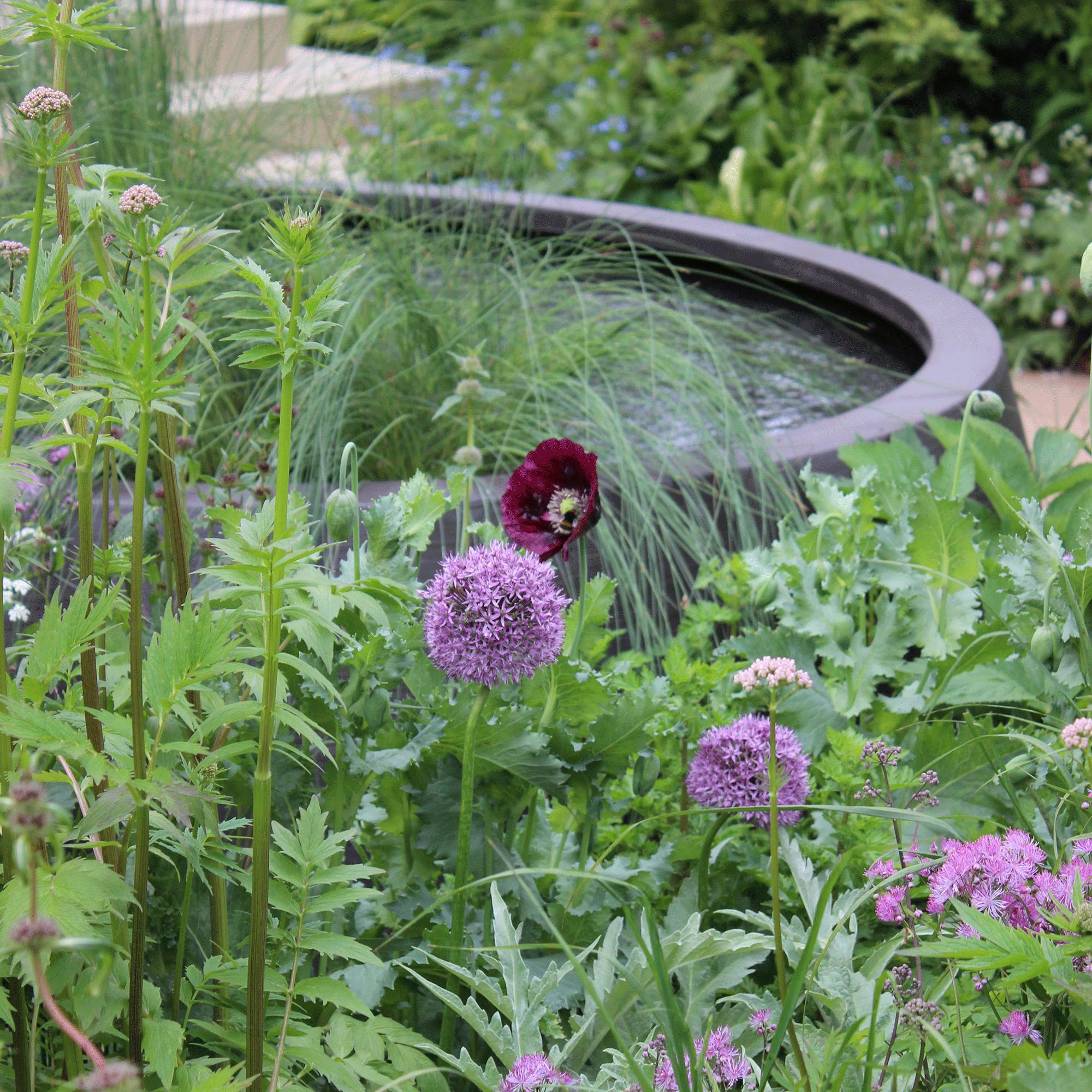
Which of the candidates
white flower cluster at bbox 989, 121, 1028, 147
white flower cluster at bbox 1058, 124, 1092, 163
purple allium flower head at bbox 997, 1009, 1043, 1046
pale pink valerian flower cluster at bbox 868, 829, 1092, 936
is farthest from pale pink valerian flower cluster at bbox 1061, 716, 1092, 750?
white flower cluster at bbox 1058, 124, 1092, 163

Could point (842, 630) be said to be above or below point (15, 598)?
above

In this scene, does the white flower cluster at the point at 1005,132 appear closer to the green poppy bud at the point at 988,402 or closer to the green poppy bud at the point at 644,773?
the green poppy bud at the point at 988,402

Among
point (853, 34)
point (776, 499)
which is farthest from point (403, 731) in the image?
point (853, 34)

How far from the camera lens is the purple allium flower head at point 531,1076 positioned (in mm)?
814

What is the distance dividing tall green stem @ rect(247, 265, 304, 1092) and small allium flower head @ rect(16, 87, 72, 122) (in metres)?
0.19

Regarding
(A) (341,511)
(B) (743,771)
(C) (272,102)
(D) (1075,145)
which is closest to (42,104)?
(A) (341,511)

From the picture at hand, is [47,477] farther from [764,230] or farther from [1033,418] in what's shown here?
[1033,418]

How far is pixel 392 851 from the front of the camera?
3.94 ft

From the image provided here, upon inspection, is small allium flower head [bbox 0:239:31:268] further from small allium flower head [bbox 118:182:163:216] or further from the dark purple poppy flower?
the dark purple poppy flower

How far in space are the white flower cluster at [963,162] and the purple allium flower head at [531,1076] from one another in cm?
441

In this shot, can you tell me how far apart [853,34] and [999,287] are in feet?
5.79

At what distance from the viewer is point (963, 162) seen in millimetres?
4508

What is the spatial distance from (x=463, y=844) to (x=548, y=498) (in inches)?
14.6

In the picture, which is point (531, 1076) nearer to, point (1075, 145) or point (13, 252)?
point (13, 252)
